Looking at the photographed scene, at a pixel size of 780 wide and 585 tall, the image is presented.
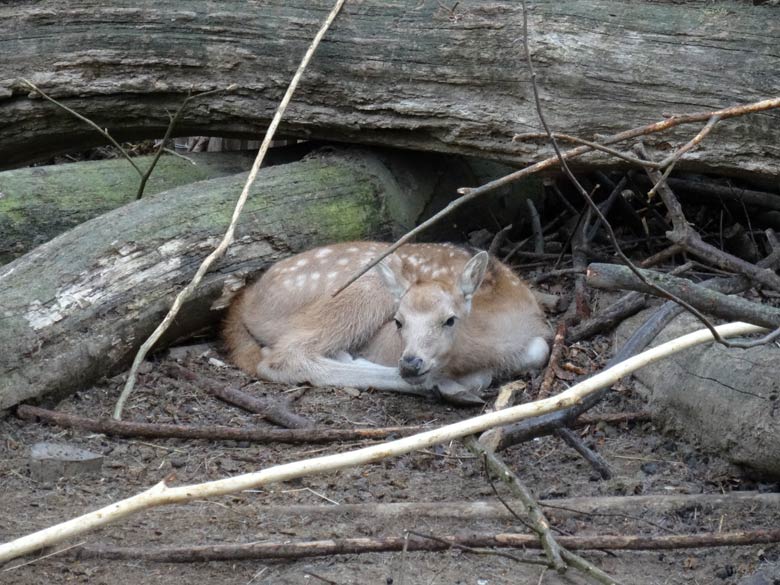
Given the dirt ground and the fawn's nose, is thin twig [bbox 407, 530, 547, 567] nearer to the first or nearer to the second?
the dirt ground

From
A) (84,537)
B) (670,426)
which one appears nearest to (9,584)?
(84,537)

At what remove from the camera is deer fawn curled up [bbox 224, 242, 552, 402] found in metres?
6.73

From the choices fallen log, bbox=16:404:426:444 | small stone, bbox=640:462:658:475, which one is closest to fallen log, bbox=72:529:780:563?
small stone, bbox=640:462:658:475

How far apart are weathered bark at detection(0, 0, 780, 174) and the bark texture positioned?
1516 mm

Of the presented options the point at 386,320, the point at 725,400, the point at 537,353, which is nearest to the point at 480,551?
the point at 725,400

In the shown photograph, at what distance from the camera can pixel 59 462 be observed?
5.18 m

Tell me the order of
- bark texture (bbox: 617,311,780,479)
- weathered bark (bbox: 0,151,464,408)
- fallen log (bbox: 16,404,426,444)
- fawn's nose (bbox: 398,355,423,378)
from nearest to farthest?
bark texture (bbox: 617,311,780,479)
fallen log (bbox: 16,404,426,444)
weathered bark (bbox: 0,151,464,408)
fawn's nose (bbox: 398,355,423,378)

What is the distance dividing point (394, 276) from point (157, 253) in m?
1.43

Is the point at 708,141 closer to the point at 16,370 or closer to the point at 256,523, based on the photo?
the point at 256,523

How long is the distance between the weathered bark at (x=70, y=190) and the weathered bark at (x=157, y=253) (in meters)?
0.52

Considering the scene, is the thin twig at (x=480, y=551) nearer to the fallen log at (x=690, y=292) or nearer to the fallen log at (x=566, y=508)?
the fallen log at (x=566, y=508)

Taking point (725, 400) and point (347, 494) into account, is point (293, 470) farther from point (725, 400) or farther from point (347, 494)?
point (725, 400)

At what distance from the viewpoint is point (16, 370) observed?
5723 millimetres

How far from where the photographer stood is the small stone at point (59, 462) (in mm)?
5164
